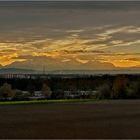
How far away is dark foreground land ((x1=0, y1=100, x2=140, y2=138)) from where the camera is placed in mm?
1828

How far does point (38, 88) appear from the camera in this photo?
189 cm

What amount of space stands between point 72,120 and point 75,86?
162 mm

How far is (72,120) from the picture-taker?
6.15 ft

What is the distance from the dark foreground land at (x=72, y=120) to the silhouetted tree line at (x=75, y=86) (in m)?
0.05

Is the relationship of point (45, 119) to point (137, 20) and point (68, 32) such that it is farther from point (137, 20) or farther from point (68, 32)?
point (137, 20)

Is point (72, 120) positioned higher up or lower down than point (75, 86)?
lower down

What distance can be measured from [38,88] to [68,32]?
0.31 metres

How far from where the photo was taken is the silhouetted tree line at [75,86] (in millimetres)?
1863

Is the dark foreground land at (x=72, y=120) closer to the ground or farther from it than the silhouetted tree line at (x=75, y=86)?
closer to the ground

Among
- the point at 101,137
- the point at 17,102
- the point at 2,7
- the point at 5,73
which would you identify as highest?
the point at 2,7

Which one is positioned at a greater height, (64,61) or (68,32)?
(68,32)

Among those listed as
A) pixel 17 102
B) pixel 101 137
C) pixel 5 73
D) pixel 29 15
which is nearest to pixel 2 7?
pixel 29 15

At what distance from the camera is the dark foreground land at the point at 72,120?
183cm

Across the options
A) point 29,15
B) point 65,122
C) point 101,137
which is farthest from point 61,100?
point 29,15
